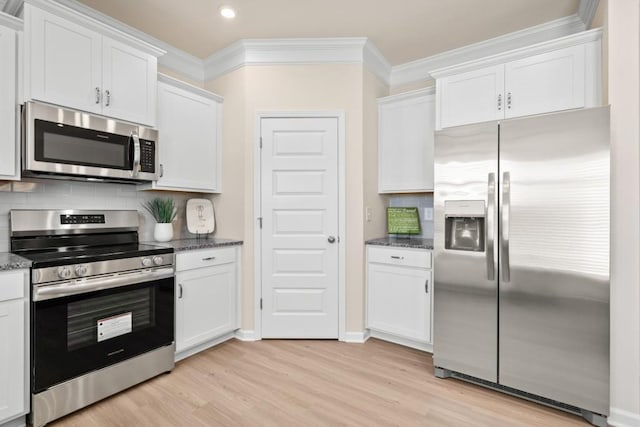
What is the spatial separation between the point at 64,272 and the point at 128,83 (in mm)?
1433

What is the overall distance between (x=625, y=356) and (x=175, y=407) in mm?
2684

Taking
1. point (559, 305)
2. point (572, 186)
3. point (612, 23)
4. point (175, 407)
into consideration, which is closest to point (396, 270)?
point (559, 305)

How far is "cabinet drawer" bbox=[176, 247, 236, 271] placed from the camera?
2.62 m

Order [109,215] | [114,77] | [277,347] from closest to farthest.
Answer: [114,77] → [109,215] → [277,347]

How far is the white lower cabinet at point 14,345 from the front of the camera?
172 centimetres

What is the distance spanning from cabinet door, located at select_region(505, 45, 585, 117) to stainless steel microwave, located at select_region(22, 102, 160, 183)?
9.19ft

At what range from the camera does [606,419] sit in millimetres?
1894

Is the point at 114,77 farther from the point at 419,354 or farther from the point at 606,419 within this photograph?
the point at 606,419

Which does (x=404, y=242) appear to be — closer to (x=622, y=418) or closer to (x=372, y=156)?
(x=372, y=156)

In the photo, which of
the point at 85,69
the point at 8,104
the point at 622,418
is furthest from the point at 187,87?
the point at 622,418

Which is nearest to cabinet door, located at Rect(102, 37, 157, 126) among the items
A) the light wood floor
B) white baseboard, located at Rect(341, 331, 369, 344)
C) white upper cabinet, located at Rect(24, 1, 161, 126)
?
white upper cabinet, located at Rect(24, 1, 161, 126)

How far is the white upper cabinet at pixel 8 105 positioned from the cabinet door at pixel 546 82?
3.28 metres

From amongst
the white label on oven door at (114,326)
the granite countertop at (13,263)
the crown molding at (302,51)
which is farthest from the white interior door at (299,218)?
the granite countertop at (13,263)

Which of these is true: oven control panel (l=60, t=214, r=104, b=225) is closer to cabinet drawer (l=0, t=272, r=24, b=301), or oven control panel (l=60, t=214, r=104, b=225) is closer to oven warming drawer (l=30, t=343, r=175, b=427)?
cabinet drawer (l=0, t=272, r=24, b=301)
